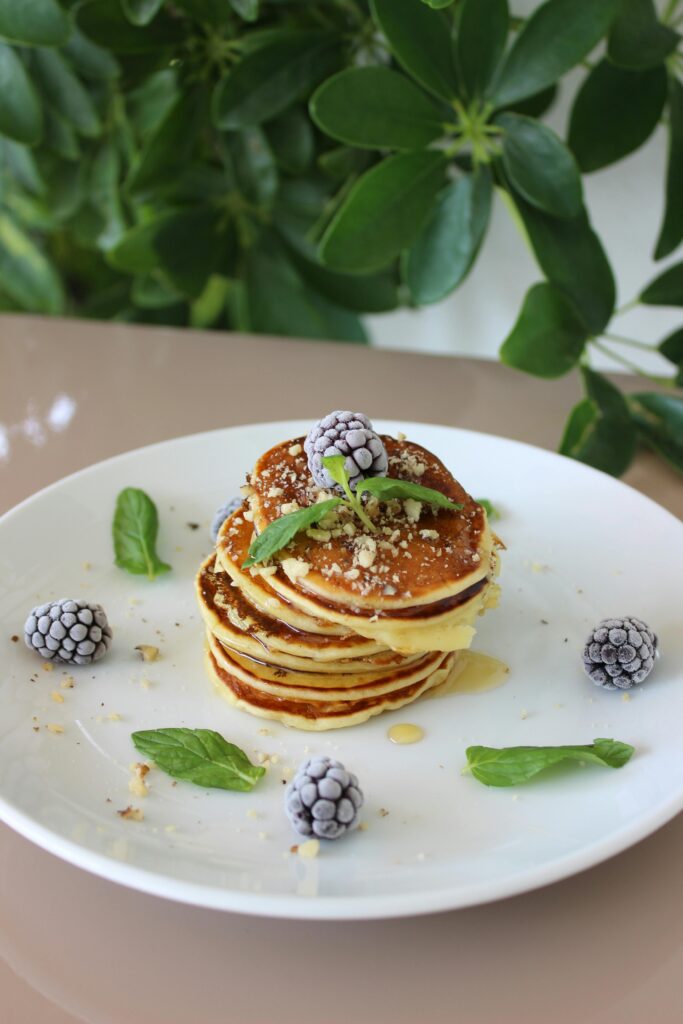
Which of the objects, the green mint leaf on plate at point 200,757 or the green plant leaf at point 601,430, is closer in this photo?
the green mint leaf on plate at point 200,757

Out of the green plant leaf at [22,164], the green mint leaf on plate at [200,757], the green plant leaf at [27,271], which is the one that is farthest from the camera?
the green plant leaf at [27,271]

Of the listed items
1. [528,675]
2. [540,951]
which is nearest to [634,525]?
[528,675]

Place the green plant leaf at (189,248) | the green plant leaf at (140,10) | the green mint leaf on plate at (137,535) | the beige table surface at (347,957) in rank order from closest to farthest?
the beige table surface at (347,957) < the green mint leaf on plate at (137,535) < the green plant leaf at (140,10) < the green plant leaf at (189,248)

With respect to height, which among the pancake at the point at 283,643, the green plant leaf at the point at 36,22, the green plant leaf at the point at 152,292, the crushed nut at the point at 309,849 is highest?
the green plant leaf at the point at 36,22

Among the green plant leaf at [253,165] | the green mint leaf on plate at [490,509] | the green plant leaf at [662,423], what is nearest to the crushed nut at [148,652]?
the green mint leaf on plate at [490,509]

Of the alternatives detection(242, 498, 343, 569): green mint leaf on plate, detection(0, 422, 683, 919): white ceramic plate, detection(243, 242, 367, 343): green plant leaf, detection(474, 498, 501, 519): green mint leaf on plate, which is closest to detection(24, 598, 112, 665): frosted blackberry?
detection(0, 422, 683, 919): white ceramic plate

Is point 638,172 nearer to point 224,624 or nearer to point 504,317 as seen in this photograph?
point 504,317

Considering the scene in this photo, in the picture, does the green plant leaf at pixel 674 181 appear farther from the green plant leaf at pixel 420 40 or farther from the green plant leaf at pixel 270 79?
the green plant leaf at pixel 270 79
